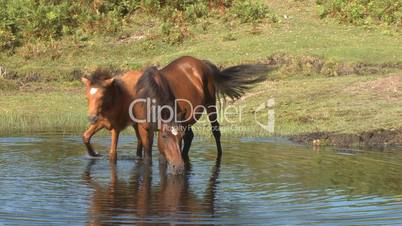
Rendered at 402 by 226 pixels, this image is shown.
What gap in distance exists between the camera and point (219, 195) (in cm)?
980

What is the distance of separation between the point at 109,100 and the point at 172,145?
1.73m

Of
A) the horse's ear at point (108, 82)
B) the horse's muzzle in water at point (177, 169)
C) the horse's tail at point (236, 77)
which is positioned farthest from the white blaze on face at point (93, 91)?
the horse's tail at point (236, 77)

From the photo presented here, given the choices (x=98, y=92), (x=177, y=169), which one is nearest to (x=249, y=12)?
(x=98, y=92)

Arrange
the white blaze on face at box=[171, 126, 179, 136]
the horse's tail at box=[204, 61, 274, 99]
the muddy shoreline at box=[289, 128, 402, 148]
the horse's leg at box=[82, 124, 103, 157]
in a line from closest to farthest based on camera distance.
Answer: the white blaze on face at box=[171, 126, 179, 136], the horse's leg at box=[82, 124, 103, 157], the horse's tail at box=[204, 61, 274, 99], the muddy shoreline at box=[289, 128, 402, 148]

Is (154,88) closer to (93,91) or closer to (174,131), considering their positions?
(93,91)

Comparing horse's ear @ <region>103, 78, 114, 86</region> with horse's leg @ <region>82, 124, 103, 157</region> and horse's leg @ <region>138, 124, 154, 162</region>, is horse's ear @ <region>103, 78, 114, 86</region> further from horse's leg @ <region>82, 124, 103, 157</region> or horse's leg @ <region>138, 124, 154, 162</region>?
Answer: horse's leg @ <region>82, 124, 103, 157</region>

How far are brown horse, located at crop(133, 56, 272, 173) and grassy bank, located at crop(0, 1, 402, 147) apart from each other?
1554 mm

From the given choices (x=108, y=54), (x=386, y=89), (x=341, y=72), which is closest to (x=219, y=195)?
(x=386, y=89)

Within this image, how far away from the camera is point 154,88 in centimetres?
1156

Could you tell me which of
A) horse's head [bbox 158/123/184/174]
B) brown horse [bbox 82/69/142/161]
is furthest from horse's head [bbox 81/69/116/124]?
horse's head [bbox 158/123/184/174]

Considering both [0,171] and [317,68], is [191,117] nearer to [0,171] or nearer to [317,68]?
[0,171]

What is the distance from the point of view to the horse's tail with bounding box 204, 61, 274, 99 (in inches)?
550

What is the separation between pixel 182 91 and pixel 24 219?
473 centimetres

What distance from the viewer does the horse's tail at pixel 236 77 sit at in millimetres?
13969
